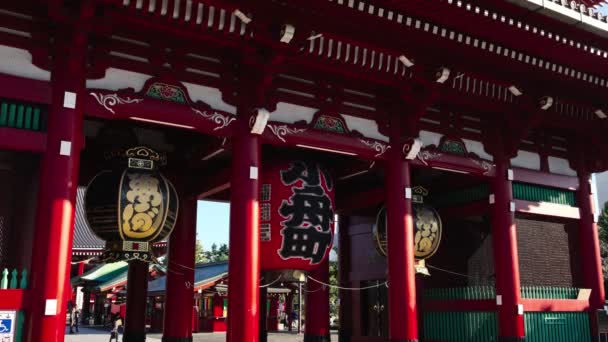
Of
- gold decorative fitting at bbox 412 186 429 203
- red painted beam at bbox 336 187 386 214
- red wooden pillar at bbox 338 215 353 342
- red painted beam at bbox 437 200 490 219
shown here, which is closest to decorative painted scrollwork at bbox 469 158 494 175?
red painted beam at bbox 437 200 490 219

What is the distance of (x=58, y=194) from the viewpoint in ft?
24.1

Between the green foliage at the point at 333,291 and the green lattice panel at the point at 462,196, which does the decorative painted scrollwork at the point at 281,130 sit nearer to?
the green lattice panel at the point at 462,196

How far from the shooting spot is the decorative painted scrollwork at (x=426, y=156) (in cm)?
1102

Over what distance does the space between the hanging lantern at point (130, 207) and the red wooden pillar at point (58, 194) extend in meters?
1.09

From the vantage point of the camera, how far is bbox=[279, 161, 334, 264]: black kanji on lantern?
9.77m

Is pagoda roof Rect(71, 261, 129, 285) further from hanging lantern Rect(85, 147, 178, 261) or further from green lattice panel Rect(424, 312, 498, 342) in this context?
hanging lantern Rect(85, 147, 178, 261)

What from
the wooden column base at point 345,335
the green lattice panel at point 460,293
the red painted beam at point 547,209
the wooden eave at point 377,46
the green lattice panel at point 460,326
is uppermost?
the wooden eave at point 377,46

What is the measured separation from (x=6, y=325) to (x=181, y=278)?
5194 mm

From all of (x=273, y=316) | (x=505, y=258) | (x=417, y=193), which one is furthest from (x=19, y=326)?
(x=273, y=316)

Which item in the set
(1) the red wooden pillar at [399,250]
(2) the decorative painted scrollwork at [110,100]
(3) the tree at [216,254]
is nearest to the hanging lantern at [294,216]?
(1) the red wooden pillar at [399,250]

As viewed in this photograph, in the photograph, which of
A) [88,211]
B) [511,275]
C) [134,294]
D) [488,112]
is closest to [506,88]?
[488,112]

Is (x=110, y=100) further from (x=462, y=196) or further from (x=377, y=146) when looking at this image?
(x=462, y=196)

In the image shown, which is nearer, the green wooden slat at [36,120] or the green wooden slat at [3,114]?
the green wooden slat at [3,114]

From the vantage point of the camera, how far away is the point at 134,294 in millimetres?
12516
